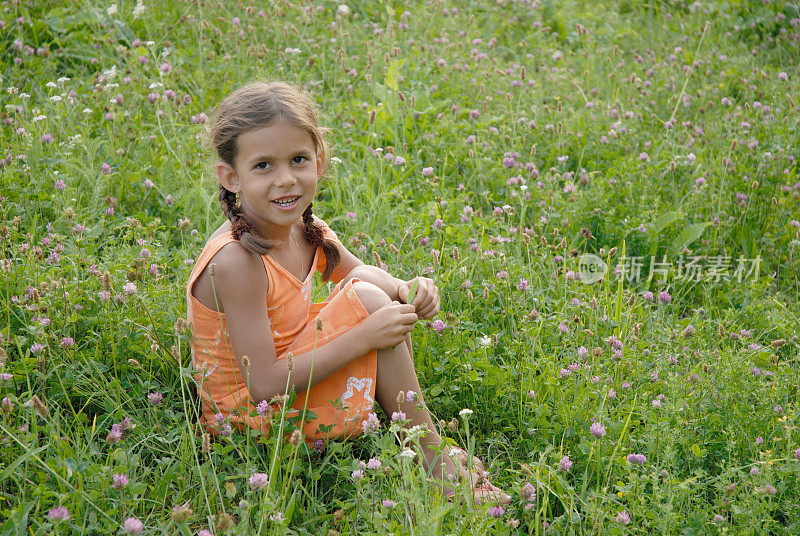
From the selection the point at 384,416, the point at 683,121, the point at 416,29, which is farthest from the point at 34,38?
the point at 683,121

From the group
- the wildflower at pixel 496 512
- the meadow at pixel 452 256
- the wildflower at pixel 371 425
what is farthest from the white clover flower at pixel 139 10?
the wildflower at pixel 496 512

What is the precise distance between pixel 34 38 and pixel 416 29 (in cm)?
265

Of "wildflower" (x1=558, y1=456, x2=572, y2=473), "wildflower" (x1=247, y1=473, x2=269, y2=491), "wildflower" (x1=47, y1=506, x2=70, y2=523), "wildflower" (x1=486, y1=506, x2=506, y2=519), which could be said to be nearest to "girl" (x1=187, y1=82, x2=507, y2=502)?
"wildflower" (x1=486, y1=506, x2=506, y2=519)

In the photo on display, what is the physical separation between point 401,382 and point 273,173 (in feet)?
2.76

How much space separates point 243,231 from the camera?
274cm

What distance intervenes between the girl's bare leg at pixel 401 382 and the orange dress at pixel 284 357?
4 centimetres

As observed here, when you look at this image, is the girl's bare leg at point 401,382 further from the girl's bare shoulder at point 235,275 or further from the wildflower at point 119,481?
the wildflower at point 119,481

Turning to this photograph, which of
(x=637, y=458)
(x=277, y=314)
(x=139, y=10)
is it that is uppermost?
(x=139, y=10)

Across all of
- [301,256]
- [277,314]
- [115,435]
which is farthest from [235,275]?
[115,435]

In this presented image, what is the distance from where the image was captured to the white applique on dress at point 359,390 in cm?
278

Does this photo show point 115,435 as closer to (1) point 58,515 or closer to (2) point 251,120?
(1) point 58,515

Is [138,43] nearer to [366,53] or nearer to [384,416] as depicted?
[366,53]

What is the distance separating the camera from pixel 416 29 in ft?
20.2

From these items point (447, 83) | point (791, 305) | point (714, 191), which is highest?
point (447, 83)
